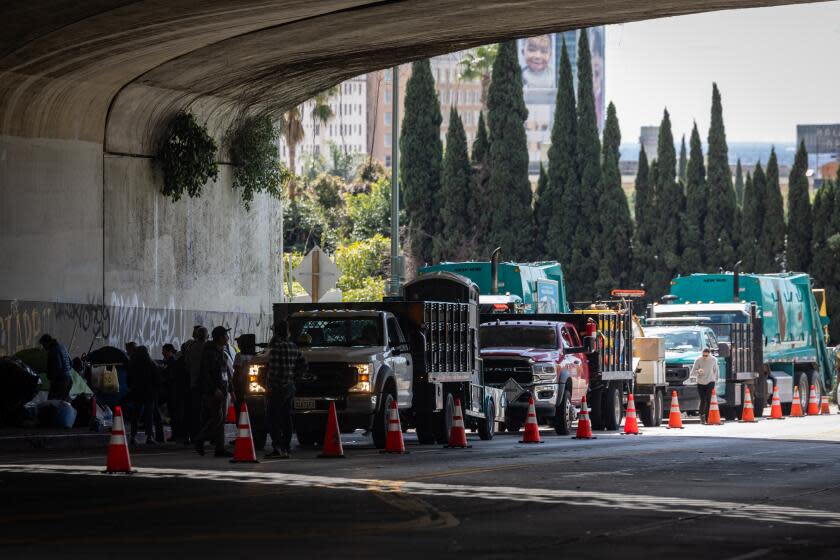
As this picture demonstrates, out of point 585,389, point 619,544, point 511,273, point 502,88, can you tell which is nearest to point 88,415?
point 585,389

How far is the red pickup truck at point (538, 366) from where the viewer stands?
31781mm

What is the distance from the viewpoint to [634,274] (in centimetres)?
8700

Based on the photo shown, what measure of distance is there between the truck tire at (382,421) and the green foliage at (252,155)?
34.5 feet

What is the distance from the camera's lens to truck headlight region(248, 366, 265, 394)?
25.7 metres

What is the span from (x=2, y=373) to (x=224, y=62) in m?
6.76

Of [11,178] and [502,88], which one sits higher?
[502,88]

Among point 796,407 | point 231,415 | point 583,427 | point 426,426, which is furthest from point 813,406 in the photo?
point 231,415

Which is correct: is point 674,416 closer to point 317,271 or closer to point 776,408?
point 776,408

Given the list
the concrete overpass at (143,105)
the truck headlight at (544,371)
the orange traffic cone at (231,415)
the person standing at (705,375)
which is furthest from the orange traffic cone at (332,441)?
the person standing at (705,375)

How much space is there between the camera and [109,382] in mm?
29156

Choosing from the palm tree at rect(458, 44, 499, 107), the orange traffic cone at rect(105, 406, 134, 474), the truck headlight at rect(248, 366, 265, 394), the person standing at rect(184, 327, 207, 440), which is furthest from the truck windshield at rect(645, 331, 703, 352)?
the palm tree at rect(458, 44, 499, 107)

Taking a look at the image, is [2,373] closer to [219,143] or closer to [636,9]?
[219,143]

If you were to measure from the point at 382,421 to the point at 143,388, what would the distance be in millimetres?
3762

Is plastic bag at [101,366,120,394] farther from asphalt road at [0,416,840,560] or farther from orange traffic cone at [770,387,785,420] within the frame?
orange traffic cone at [770,387,785,420]
